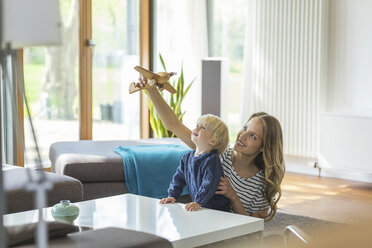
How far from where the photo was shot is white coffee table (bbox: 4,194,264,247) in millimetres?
2129

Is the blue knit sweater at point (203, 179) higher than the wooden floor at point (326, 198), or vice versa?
the blue knit sweater at point (203, 179)

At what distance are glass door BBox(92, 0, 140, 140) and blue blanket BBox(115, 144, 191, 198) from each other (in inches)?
87.1

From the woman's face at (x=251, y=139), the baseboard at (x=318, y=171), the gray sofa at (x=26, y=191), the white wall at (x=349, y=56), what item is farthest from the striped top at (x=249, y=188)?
the white wall at (x=349, y=56)

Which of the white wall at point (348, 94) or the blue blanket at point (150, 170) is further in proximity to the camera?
the white wall at point (348, 94)

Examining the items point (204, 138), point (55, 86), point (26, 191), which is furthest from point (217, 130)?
point (55, 86)

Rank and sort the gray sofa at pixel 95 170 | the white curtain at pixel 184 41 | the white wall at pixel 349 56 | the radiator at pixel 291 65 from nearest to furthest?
the gray sofa at pixel 95 170
the white wall at pixel 349 56
the radiator at pixel 291 65
the white curtain at pixel 184 41

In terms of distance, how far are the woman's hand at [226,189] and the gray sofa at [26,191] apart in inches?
34.0

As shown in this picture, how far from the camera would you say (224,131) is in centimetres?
259

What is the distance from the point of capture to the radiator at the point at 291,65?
18.0 ft

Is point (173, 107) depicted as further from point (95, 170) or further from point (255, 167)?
point (255, 167)

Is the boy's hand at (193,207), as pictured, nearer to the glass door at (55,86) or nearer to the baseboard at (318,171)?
the baseboard at (318,171)

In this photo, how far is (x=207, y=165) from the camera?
8.29ft

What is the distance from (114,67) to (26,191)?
10.4ft

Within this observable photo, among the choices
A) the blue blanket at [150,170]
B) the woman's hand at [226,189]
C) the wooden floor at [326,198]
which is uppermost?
the woman's hand at [226,189]
